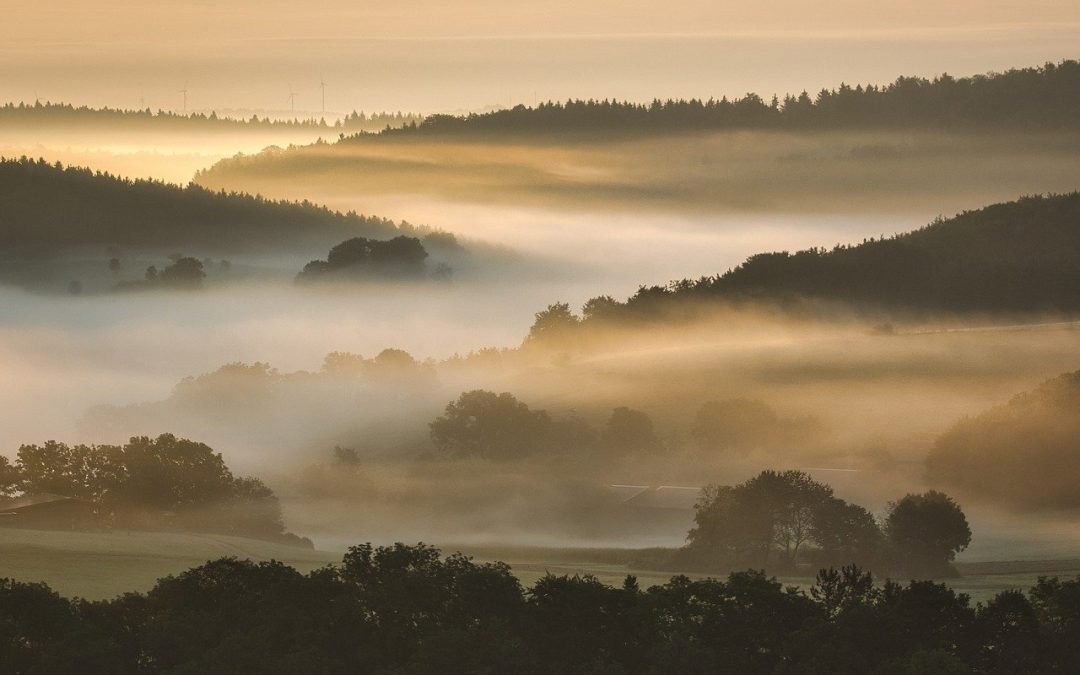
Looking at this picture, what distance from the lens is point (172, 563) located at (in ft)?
425

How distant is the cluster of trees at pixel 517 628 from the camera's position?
76438mm

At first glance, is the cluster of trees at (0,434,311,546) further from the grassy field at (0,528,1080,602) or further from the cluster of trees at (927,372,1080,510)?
the cluster of trees at (927,372,1080,510)

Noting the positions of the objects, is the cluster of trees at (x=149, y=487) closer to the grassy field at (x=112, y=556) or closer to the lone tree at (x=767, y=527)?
the grassy field at (x=112, y=556)

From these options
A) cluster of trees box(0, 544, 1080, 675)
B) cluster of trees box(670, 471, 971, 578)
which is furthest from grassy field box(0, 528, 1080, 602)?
cluster of trees box(0, 544, 1080, 675)

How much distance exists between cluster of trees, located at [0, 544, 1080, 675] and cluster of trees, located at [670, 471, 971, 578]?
50804 millimetres

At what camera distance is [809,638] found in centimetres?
7775

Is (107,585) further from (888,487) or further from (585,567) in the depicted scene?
(888,487)

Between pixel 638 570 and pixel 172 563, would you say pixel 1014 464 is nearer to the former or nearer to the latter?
pixel 638 570

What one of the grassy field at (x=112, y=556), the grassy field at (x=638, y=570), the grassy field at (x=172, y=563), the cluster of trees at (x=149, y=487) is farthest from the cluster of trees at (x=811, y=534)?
the cluster of trees at (x=149, y=487)

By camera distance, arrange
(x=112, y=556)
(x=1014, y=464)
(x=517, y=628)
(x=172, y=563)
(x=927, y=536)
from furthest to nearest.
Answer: (x=1014, y=464) → (x=927, y=536) → (x=172, y=563) → (x=112, y=556) → (x=517, y=628)

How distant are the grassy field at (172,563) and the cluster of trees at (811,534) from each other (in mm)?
3724

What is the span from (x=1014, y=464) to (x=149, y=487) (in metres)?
77.2

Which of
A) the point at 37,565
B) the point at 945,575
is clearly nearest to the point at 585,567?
the point at 945,575

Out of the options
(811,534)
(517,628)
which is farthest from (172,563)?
(517,628)
